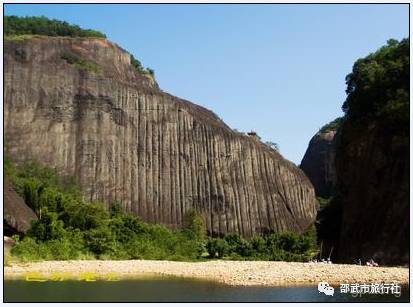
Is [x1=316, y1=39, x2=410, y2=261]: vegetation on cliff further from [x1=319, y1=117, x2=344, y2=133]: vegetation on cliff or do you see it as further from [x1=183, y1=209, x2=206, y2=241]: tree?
[x1=319, y1=117, x2=344, y2=133]: vegetation on cliff

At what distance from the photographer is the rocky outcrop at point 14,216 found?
95.6ft

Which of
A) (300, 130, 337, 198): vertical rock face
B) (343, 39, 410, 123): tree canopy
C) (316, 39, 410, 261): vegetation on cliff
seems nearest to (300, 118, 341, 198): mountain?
(300, 130, 337, 198): vertical rock face

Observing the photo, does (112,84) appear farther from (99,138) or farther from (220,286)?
(220,286)

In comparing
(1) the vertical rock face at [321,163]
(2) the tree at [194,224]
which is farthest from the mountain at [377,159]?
(1) the vertical rock face at [321,163]

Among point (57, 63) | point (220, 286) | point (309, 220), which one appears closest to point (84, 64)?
point (57, 63)

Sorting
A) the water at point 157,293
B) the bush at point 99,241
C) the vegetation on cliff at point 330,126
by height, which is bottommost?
the water at point 157,293

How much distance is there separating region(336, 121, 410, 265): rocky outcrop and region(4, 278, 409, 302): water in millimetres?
12288

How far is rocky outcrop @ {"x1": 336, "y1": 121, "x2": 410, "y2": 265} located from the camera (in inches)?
1181

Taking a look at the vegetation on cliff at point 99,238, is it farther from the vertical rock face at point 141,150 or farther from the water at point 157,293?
the water at point 157,293

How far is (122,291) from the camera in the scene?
16.6 m

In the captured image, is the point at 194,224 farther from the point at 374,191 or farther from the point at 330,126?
the point at 330,126

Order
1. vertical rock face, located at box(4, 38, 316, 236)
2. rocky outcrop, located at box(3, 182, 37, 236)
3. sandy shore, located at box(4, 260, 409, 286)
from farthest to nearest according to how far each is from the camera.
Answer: vertical rock face, located at box(4, 38, 316, 236)
rocky outcrop, located at box(3, 182, 37, 236)
sandy shore, located at box(4, 260, 409, 286)

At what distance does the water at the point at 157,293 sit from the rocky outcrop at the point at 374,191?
12288 mm

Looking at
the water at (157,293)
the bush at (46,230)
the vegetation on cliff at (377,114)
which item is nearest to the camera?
the water at (157,293)
